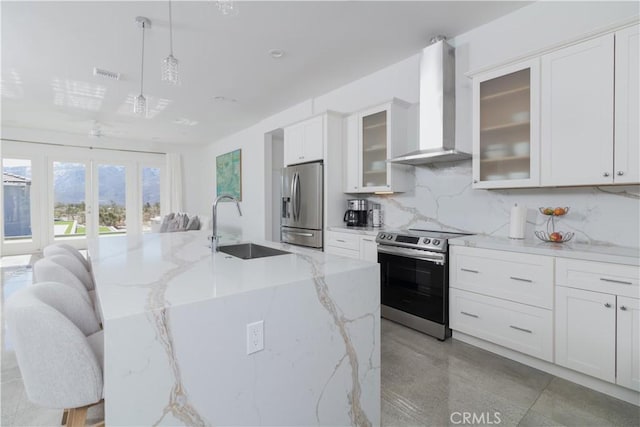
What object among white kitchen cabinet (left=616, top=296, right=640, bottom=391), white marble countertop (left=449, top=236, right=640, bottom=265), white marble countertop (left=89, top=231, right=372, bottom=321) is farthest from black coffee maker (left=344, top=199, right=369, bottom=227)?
white kitchen cabinet (left=616, top=296, right=640, bottom=391)

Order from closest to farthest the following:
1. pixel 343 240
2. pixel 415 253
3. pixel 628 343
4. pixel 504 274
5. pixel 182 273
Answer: pixel 182 273, pixel 628 343, pixel 504 274, pixel 415 253, pixel 343 240

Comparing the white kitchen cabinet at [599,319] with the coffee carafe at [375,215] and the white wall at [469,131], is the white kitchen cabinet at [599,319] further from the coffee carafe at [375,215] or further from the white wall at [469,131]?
the coffee carafe at [375,215]

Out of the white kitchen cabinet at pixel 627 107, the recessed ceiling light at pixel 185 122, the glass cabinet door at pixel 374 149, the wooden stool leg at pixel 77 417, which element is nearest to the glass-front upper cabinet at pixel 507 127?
the white kitchen cabinet at pixel 627 107

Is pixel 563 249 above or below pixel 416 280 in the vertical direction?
above

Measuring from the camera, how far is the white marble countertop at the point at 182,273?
→ 1049 millimetres

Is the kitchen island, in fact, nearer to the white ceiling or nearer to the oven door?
the oven door

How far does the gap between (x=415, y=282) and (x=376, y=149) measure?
1.56m

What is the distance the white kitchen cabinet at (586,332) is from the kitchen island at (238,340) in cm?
133

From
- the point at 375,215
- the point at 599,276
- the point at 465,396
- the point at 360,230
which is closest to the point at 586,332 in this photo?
the point at 599,276

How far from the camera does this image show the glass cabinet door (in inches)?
137

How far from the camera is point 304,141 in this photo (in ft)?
13.6

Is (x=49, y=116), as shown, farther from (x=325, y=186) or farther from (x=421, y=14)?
(x=421, y=14)

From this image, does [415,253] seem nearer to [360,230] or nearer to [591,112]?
[360,230]

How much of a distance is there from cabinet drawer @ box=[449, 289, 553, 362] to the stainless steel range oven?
11 cm
